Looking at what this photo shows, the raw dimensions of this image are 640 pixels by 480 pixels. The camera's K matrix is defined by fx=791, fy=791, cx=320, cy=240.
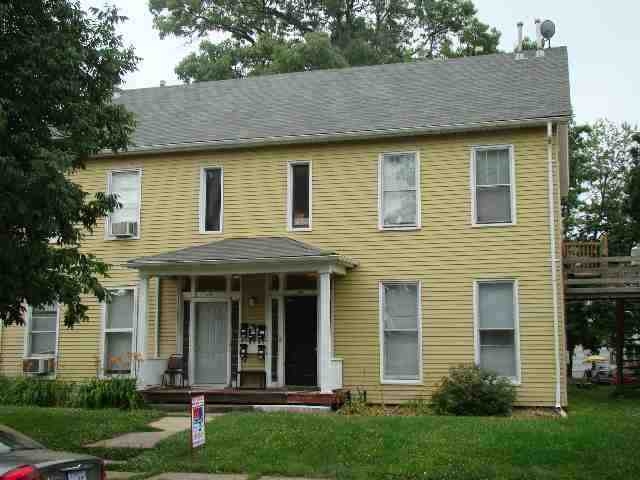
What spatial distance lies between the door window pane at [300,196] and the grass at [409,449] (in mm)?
5980

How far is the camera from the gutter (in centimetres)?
1706

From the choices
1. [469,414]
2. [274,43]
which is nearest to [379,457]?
[469,414]

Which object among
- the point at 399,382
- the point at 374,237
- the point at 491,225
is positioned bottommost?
the point at 399,382

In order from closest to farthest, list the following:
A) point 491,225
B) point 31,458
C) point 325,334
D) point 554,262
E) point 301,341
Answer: point 31,458, point 325,334, point 554,262, point 491,225, point 301,341

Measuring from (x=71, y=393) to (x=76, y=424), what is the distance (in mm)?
3575

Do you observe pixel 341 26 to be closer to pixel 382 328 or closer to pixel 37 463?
pixel 382 328

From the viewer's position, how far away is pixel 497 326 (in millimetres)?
16969

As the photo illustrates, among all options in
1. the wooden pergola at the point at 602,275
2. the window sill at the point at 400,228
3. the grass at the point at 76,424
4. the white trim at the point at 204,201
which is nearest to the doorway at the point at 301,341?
the window sill at the point at 400,228

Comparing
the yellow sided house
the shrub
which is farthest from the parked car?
the shrub

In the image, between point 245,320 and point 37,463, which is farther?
point 245,320

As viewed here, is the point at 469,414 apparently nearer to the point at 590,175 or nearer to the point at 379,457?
the point at 379,457

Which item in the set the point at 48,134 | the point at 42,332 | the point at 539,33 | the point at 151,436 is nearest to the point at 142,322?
the point at 42,332

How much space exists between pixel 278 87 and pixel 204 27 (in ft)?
65.5

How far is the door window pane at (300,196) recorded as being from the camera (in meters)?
18.5
